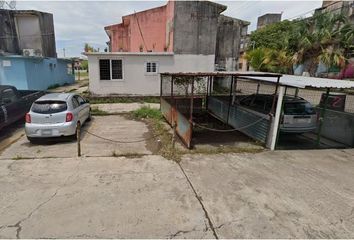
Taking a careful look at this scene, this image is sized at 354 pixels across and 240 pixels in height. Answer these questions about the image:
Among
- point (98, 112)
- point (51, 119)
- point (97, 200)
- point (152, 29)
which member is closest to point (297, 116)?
point (97, 200)

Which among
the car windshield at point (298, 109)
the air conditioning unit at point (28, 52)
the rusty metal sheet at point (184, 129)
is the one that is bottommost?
the rusty metal sheet at point (184, 129)

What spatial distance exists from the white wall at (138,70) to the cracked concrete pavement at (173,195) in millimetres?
7944

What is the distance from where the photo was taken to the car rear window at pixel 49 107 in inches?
273

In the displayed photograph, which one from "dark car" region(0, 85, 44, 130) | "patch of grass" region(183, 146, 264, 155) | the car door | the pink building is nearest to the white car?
the car door

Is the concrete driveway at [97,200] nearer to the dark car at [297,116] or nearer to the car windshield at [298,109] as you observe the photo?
the dark car at [297,116]

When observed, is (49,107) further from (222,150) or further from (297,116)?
(297,116)

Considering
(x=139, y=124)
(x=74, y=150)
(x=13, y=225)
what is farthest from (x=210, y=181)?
(x=139, y=124)

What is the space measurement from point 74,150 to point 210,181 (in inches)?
161

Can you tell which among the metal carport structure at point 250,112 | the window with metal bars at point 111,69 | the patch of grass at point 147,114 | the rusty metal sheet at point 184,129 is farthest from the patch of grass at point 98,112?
the rusty metal sheet at point 184,129

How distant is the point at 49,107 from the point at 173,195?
5016mm

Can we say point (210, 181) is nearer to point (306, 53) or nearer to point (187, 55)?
point (187, 55)

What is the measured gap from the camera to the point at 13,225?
3479mm

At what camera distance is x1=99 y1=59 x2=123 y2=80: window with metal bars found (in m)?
13.9

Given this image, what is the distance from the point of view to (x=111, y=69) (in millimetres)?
14117
